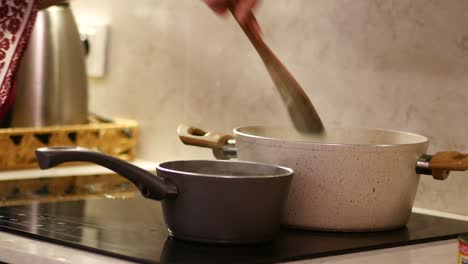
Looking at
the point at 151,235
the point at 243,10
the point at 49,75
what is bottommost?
the point at 151,235

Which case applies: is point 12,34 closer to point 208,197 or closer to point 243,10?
point 243,10

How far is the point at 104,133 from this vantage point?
161 centimetres

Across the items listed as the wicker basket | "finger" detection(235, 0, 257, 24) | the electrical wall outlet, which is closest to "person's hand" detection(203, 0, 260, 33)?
"finger" detection(235, 0, 257, 24)

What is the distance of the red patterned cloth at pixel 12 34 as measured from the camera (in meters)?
1.38

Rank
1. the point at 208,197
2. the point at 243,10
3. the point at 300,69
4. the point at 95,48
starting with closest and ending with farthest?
the point at 208,197 < the point at 243,10 < the point at 300,69 < the point at 95,48

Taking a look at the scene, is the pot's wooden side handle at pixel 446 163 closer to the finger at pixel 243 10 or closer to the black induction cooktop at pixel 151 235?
the black induction cooktop at pixel 151 235

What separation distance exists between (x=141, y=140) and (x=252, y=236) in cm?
79

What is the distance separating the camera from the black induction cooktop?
2.90 ft

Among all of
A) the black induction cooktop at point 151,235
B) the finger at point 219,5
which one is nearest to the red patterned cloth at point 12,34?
the black induction cooktop at point 151,235

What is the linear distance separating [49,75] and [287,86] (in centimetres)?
66

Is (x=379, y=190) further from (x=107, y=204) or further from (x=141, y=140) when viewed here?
(x=141, y=140)

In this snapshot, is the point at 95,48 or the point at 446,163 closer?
the point at 446,163

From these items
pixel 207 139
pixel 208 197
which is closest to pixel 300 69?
pixel 207 139

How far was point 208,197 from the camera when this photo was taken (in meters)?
0.91
